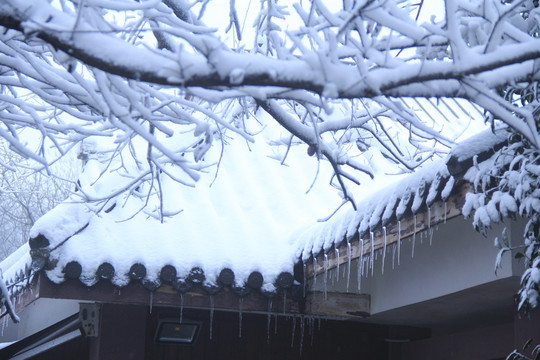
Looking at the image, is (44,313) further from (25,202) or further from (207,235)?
(25,202)

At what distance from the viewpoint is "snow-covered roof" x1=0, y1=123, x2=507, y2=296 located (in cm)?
419

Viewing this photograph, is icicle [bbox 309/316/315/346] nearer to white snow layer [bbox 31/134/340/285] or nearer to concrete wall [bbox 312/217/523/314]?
concrete wall [bbox 312/217/523/314]

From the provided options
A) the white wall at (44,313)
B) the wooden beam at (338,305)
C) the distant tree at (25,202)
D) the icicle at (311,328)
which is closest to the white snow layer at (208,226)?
the wooden beam at (338,305)

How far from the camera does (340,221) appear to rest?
459 cm

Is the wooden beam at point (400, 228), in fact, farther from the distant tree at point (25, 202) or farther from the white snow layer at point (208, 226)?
the distant tree at point (25, 202)

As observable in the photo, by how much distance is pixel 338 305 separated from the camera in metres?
5.51

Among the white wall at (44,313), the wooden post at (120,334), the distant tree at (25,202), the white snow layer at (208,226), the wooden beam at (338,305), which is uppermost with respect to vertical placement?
the distant tree at (25,202)

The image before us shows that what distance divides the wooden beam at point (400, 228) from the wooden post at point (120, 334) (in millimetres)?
1344

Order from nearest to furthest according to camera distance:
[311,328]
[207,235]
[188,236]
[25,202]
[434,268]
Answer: [434,268]
[188,236]
[207,235]
[311,328]
[25,202]

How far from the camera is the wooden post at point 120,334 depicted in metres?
5.50

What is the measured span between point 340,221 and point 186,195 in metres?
1.88

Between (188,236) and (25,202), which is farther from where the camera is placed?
(25,202)

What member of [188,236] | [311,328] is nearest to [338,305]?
[311,328]

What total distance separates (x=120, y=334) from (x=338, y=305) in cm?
151
